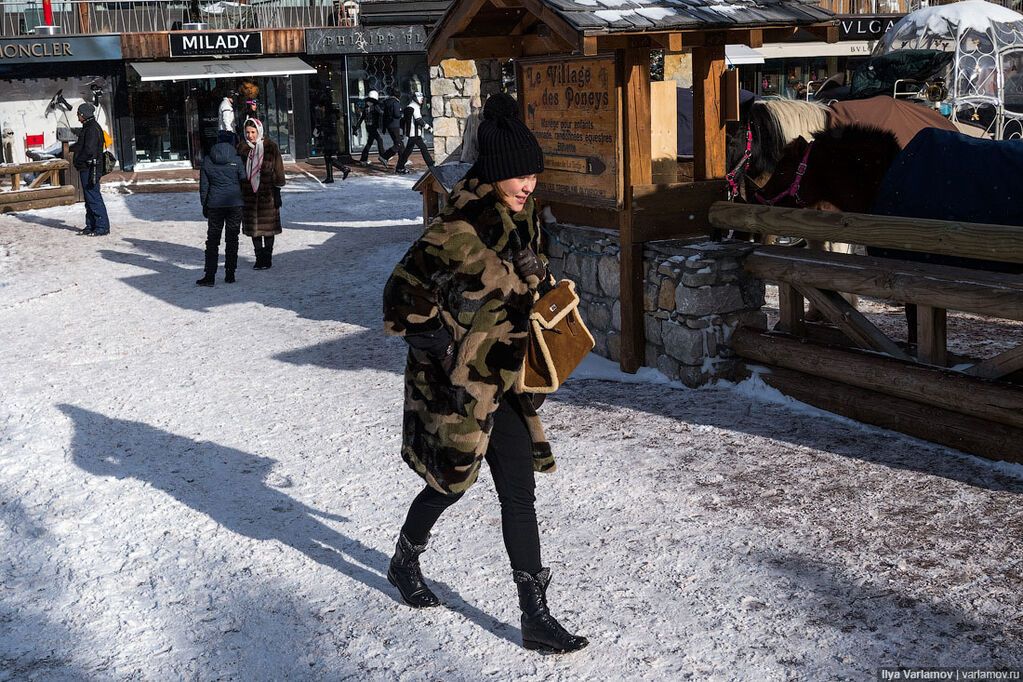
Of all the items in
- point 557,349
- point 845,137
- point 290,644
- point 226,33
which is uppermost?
point 226,33

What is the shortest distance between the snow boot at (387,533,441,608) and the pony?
4.26 m

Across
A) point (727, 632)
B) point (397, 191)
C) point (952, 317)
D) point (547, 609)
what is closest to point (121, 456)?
point (547, 609)

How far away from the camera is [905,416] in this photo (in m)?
6.30

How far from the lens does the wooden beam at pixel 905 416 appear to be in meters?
5.79

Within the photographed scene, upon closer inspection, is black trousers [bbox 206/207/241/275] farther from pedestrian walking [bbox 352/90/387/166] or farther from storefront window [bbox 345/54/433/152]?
storefront window [bbox 345/54/433/152]

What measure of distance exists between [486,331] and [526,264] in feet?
0.92

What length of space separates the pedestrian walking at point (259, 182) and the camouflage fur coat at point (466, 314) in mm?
8817

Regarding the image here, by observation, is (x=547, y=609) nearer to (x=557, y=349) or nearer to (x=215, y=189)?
(x=557, y=349)

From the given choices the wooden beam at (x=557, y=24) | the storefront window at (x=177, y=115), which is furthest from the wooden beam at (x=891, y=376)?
the storefront window at (x=177, y=115)

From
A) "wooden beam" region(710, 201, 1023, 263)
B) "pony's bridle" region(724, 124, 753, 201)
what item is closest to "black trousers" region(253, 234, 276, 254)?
"pony's bridle" region(724, 124, 753, 201)

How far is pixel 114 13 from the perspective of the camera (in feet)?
93.1

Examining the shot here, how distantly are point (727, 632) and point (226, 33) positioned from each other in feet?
88.0

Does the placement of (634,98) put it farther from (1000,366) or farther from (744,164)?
(1000,366)

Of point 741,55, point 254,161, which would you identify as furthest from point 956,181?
Result: point 741,55
